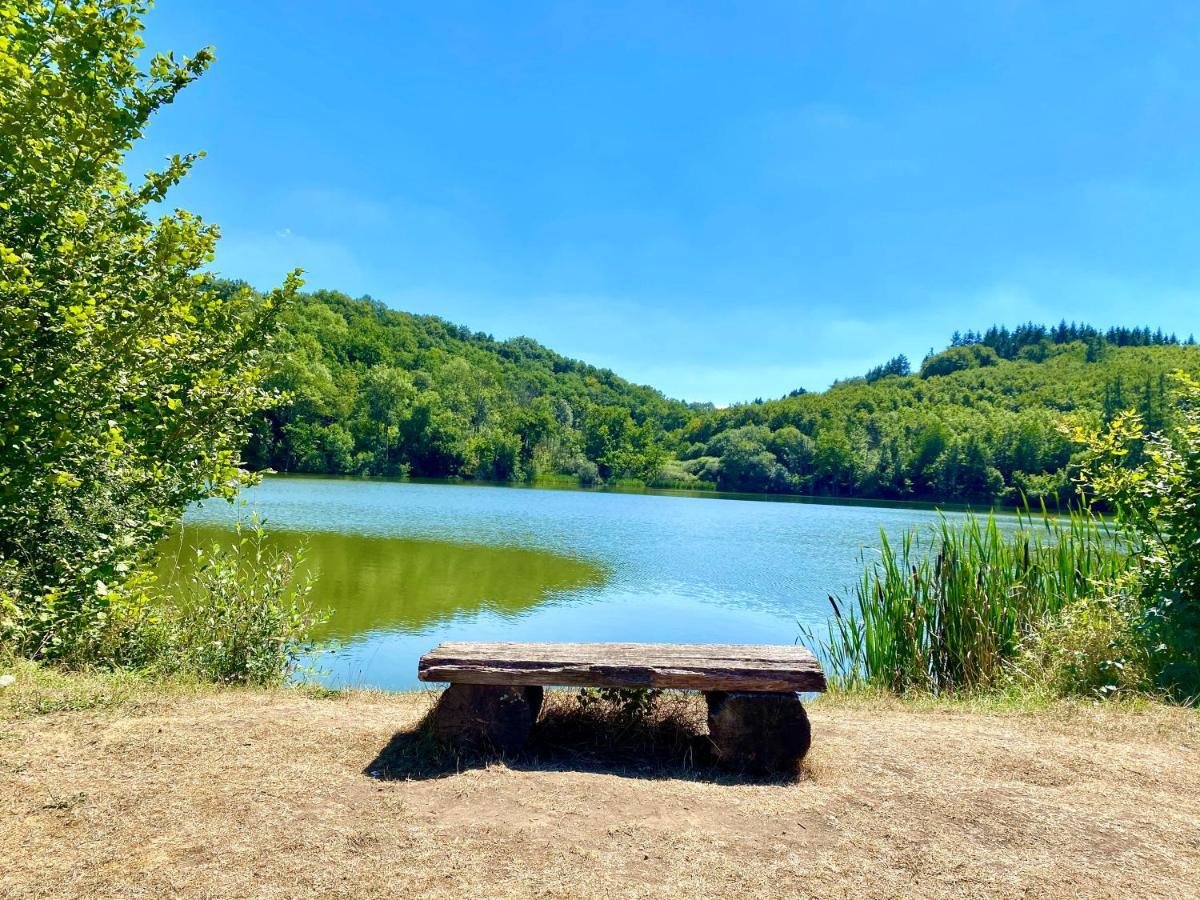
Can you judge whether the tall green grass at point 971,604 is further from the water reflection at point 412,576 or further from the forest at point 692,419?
the forest at point 692,419

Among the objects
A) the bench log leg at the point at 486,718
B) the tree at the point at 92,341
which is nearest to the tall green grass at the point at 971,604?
the bench log leg at the point at 486,718

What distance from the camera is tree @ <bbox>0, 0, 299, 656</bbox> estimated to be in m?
4.58

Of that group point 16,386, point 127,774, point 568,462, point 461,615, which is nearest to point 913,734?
point 127,774

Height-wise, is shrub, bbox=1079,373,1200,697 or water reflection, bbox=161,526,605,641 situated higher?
shrub, bbox=1079,373,1200,697

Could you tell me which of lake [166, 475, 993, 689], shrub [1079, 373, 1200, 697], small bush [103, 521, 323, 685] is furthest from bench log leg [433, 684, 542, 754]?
shrub [1079, 373, 1200, 697]

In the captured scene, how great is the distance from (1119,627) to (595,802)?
17.3 ft

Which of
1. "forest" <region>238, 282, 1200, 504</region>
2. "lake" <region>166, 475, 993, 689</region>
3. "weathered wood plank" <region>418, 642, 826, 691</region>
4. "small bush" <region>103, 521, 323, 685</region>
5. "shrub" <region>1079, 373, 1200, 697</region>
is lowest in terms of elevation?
"lake" <region>166, 475, 993, 689</region>

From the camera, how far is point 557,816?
10.4 feet

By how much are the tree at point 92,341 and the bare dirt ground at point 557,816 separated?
1.79m

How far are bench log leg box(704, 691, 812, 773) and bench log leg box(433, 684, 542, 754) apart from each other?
1117 millimetres

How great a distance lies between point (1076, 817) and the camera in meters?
3.26

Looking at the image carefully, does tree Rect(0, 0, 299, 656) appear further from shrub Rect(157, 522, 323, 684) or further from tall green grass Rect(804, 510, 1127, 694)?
tall green grass Rect(804, 510, 1127, 694)

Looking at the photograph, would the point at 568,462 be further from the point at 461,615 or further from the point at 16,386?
the point at 16,386

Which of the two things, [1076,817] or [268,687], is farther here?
[268,687]
